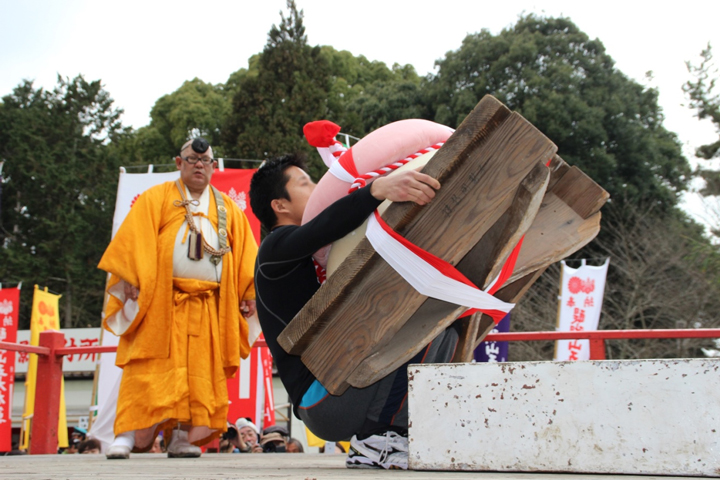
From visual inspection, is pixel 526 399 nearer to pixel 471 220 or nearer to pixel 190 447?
pixel 471 220

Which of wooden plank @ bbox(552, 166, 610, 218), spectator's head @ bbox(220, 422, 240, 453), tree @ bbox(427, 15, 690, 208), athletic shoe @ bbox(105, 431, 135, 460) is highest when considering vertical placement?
tree @ bbox(427, 15, 690, 208)

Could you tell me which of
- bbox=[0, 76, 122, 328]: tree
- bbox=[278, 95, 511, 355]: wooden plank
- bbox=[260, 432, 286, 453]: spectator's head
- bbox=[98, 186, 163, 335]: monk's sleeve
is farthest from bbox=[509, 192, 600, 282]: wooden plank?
bbox=[0, 76, 122, 328]: tree

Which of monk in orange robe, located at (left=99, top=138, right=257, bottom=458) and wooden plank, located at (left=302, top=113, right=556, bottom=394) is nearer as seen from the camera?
wooden plank, located at (left=302, top=113, right=556, bottom=394)

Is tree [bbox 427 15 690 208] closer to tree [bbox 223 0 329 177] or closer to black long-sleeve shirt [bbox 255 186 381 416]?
tree [bbox 223 0 329 177]

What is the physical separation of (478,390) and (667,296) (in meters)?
12.7

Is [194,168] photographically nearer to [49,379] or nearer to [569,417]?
[49,379]

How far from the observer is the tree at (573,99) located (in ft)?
50.6

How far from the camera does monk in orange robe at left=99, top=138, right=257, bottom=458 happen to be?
3594 mm

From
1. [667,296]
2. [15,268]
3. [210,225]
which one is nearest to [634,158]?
[667,296]

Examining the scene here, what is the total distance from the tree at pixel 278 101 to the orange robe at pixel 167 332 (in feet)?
45.5

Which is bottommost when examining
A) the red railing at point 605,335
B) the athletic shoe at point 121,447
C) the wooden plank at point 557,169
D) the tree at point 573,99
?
the athletic shoe at point 121,447

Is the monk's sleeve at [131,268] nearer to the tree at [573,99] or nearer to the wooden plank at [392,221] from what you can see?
the wooden plank at [392,221]

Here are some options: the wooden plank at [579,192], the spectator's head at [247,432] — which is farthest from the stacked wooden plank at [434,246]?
the spectator's head at [247,432]

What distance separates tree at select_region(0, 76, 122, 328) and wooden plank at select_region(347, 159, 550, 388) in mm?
21165
